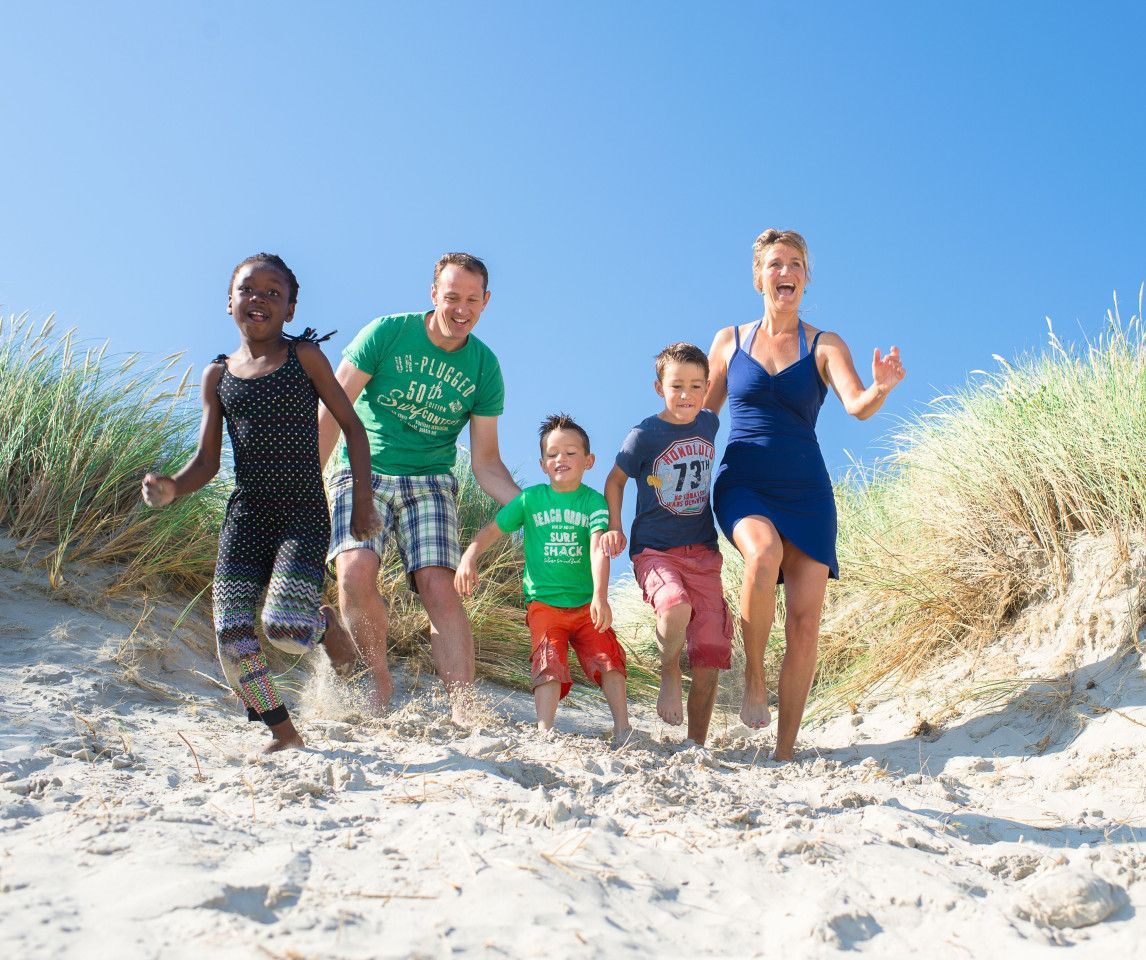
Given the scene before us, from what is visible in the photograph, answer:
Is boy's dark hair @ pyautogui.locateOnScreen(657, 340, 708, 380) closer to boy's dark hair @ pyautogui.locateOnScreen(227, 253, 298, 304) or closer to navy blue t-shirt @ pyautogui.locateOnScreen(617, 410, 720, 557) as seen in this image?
navy blue t-shirt @ pyautogui.locateOnScreen(617, 410, 720, 557)

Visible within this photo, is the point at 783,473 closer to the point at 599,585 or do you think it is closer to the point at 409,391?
the point at 599,585

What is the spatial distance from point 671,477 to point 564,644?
3.03 feet

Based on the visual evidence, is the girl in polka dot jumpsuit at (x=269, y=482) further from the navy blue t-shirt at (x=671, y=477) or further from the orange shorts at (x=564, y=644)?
the navy blue t-shirt at (x=671, y=477)

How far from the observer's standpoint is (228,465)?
21.4 ft

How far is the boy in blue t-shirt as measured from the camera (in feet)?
15.2

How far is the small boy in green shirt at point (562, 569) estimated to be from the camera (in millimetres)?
4547

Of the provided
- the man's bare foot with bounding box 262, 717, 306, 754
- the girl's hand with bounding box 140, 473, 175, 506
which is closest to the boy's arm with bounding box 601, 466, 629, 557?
the man's bare foot with bounding box 262, 717, 306, 754

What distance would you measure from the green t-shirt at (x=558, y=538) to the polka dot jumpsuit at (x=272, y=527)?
110 centimetres

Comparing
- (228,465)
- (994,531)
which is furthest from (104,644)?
(994,531)

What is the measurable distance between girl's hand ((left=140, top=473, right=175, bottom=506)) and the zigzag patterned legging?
26cm

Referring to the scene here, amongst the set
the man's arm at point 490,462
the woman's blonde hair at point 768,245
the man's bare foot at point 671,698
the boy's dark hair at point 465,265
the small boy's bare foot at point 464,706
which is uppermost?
the woman's blonde hair at point 768,245

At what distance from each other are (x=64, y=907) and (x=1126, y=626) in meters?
4.57

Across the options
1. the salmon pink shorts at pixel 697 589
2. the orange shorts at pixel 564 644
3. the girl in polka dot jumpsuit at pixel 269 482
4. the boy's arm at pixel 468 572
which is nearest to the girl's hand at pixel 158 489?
the girl in polka dot jumpsuit at pixel 269 482

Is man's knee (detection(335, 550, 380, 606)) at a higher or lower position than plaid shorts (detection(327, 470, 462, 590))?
lower
